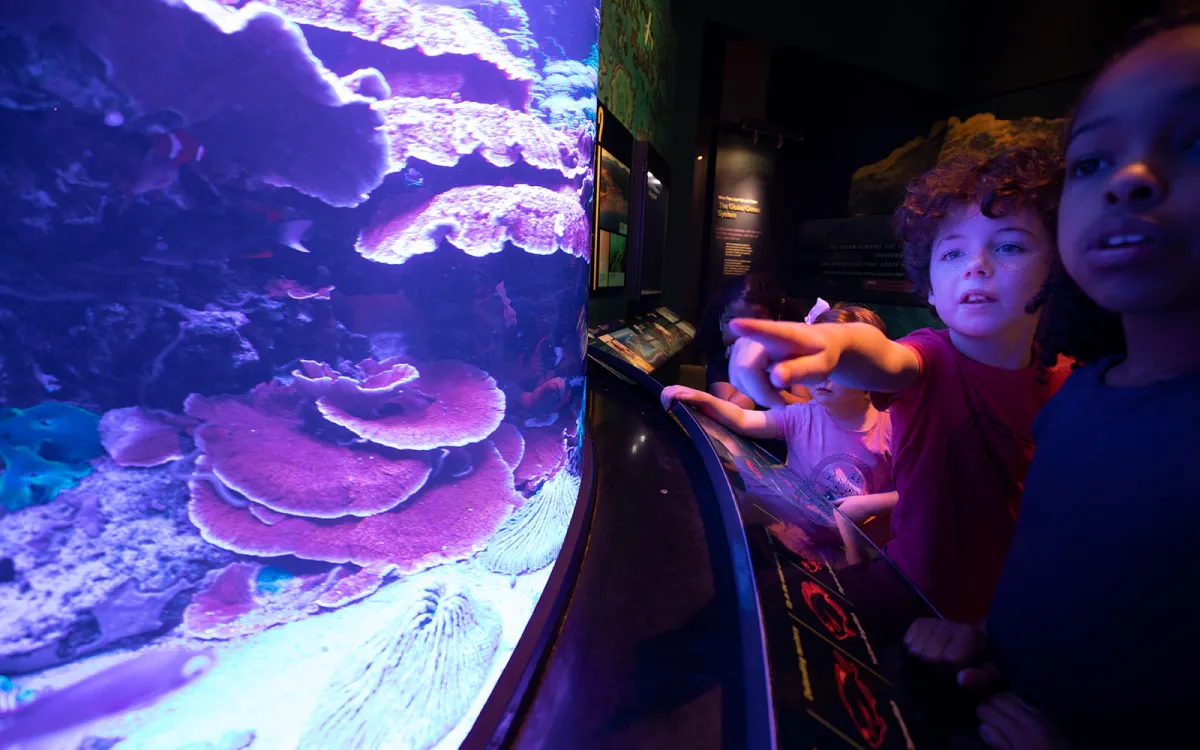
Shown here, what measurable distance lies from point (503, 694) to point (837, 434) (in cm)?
151

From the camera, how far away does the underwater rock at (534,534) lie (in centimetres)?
87

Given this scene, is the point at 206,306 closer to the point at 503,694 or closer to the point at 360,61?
the point at 360,61

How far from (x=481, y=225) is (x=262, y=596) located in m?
0.62

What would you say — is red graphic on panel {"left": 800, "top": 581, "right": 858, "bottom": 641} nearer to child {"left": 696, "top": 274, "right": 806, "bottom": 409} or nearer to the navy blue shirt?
the navy blue shirt

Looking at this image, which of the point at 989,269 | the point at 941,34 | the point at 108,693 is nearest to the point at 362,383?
the point at 108,693

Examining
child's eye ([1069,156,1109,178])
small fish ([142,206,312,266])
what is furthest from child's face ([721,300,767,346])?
small fish ([142,206,312,266])

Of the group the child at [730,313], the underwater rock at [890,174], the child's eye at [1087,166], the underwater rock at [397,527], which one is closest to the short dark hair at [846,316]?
the child's eye at [1087,166]

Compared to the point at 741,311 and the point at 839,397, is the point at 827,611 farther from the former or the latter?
the point at 741,311

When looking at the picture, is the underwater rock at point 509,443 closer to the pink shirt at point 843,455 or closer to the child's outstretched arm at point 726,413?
the child's outstretched arm at point 726,413

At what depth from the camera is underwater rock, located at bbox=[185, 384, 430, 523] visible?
68cm

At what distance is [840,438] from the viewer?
1.79 m

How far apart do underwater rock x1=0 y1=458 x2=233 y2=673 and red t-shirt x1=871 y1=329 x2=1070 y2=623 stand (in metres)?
1.28

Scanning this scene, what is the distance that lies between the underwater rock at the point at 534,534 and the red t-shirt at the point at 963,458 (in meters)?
0.74

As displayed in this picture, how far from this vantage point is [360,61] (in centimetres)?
68
